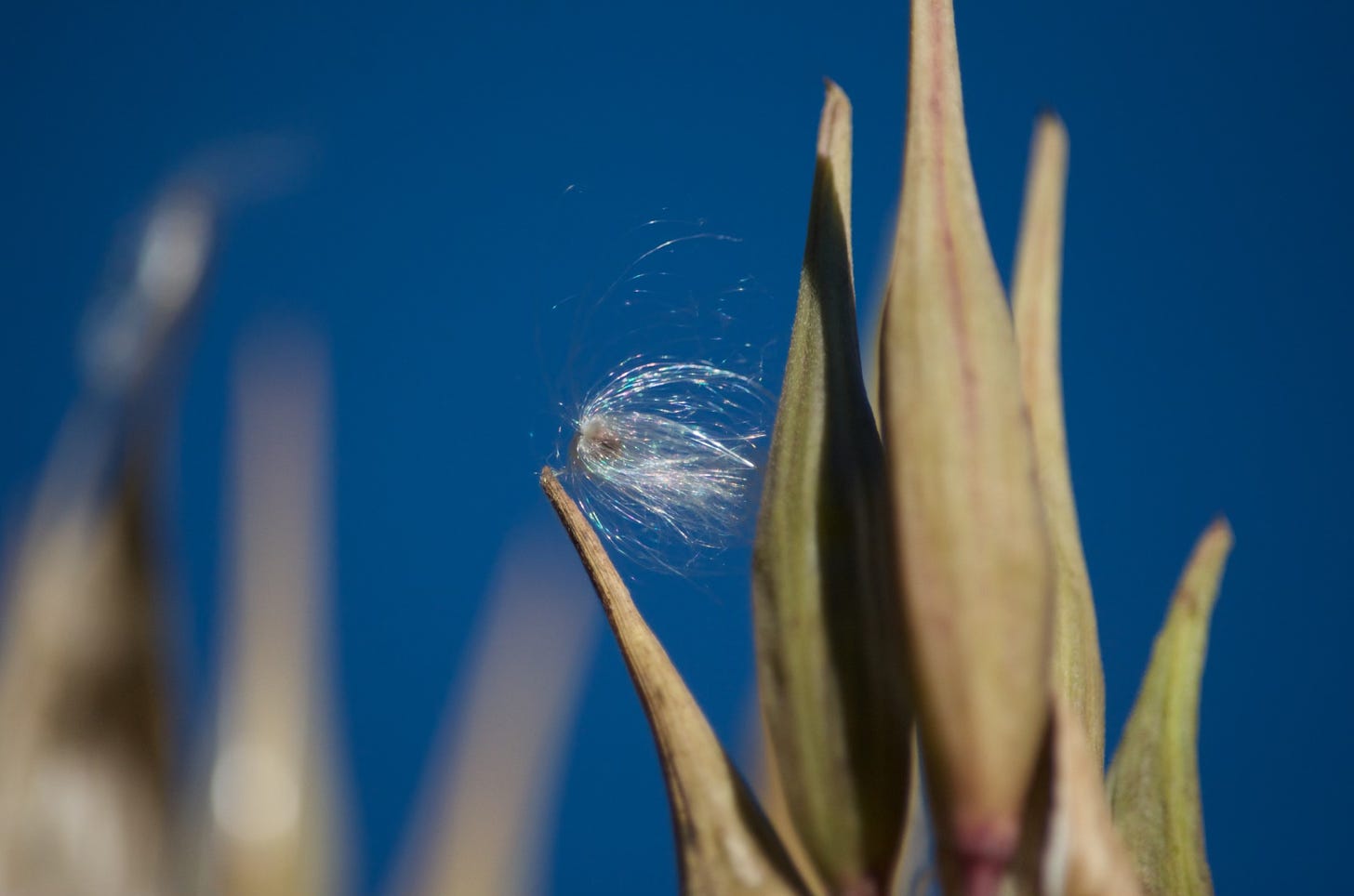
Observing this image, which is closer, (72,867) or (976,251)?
(976,251)

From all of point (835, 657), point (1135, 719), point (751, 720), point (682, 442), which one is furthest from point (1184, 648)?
point (682, 442)

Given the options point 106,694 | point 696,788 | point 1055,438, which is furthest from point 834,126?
point 106,694

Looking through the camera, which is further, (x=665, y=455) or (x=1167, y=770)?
(x=665, y=455)

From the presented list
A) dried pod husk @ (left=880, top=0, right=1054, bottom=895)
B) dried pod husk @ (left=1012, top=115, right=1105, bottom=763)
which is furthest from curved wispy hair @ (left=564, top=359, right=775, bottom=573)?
dried pod husk @ (left=880, top=0, right=1054, bottom=895)

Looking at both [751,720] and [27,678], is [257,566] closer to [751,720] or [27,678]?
[27,678]

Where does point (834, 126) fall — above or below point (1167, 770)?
above

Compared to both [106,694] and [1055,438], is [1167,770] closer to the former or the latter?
[1055,438]
